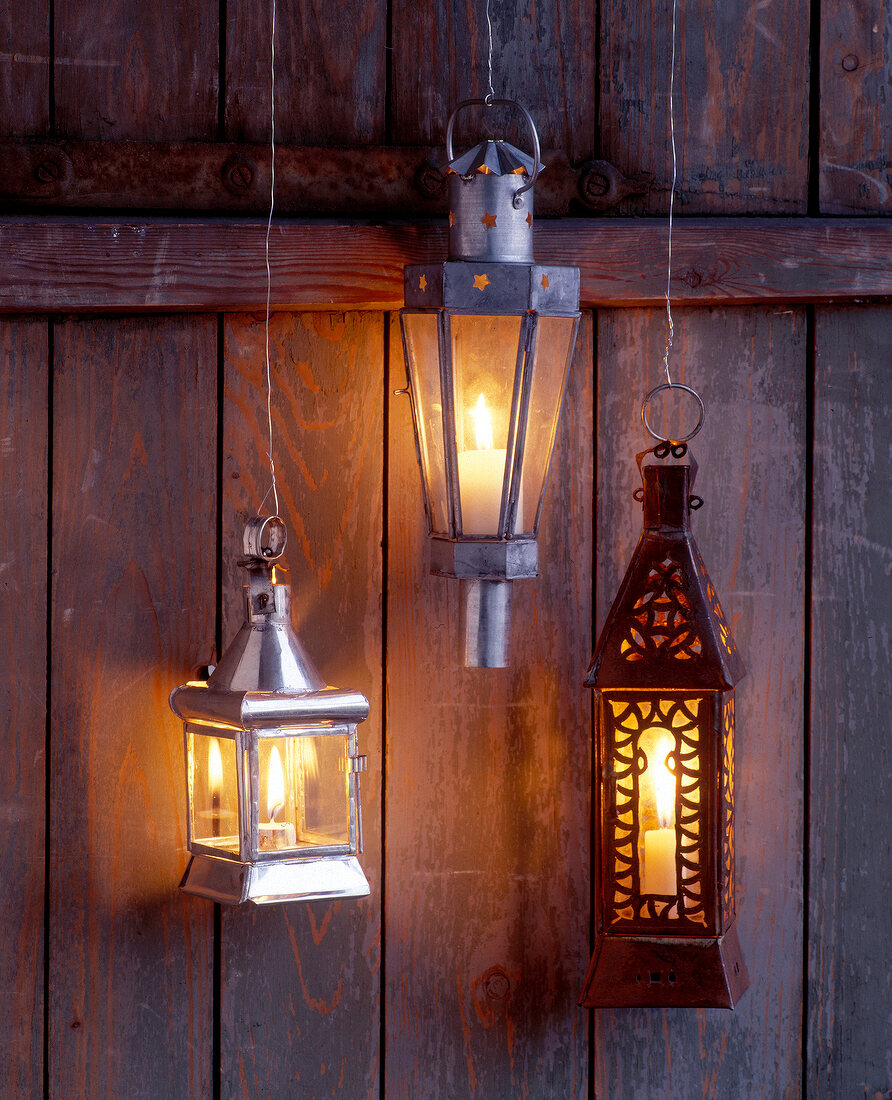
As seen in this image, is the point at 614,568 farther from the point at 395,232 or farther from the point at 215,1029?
the point at 215,1029

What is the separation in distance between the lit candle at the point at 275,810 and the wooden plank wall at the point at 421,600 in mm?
141

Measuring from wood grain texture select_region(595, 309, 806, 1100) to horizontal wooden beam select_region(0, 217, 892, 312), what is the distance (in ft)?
0.15

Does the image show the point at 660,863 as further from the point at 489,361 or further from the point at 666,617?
the point at 489,361

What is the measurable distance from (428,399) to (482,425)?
0.06 meters

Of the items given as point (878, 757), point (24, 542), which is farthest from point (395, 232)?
point (878, 757)

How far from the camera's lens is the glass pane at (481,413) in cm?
90

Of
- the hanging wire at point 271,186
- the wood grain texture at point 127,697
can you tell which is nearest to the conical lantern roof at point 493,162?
the hanging wire at point 271,186

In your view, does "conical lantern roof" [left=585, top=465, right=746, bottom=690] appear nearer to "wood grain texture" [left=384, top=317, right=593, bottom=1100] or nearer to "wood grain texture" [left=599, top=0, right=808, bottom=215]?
"wood grain texture" [left=384, top=317, right=593, bottom=1100]

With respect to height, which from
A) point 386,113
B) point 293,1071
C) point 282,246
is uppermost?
point 386,113

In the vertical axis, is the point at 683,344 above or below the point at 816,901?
above

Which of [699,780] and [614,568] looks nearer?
[699,780]

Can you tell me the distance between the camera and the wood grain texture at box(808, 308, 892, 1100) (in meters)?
1.07

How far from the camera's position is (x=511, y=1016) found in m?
1.06

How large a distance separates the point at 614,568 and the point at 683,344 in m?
0.25
